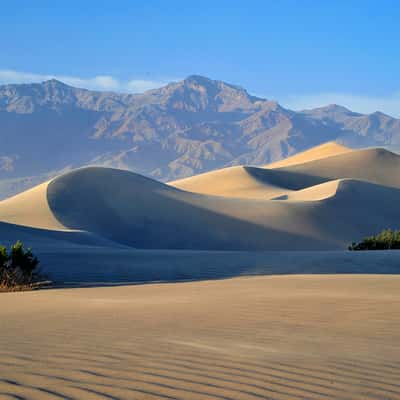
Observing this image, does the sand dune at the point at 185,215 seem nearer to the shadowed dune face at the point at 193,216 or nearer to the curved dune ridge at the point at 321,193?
the shadowed dune face at the point at 193,216

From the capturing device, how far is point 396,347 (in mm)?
6918

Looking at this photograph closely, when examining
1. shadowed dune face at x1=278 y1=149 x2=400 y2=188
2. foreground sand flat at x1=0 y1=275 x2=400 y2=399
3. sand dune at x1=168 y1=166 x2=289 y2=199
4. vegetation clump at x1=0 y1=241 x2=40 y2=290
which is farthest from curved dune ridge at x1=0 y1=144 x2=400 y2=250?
foreground sand flat at x1=0 y1=275 x2=400 y2=399

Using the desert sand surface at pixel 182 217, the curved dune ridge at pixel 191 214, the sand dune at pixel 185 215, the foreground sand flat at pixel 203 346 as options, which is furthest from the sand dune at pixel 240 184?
the foreground sand flat at pixel 203 346

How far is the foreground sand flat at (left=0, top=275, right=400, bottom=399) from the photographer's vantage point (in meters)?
4.82

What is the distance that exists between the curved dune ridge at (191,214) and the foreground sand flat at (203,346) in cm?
3260

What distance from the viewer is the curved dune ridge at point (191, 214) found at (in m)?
45.8

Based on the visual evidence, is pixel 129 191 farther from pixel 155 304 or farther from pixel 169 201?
pixel 155 304

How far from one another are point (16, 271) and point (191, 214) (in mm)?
33671

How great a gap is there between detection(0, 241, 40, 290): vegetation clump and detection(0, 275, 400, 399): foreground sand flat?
3.51 meters

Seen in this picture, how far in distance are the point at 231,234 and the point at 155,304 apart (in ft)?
118

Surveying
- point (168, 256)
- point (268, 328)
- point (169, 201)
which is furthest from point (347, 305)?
point (169, 201)

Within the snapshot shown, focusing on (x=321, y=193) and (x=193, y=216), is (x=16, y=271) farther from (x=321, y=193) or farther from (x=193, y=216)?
(x=321, y=193)

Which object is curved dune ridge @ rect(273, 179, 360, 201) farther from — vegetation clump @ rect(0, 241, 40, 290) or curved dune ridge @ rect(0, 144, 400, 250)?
vegetation clump @ rect(0, 241, 40, 290)

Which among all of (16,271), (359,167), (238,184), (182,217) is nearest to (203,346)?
(16,271)
